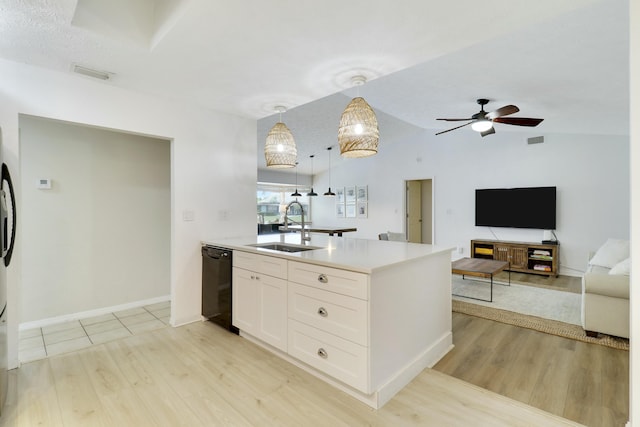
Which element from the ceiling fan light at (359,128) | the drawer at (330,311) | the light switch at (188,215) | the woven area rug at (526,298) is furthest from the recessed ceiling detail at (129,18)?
the woven area rug at (526,298)

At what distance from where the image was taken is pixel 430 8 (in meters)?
1.67

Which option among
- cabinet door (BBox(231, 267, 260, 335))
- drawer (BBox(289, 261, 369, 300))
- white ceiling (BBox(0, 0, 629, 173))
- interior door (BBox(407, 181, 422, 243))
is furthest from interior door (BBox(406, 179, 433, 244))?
drawer (BBox(289, 261, 369, 300))

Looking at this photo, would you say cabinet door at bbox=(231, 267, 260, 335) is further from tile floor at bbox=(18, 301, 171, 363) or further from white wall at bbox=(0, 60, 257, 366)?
tile floor at bbox=(18, 301, 171, 363)

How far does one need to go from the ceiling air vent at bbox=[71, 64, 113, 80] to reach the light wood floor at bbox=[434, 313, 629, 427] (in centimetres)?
348

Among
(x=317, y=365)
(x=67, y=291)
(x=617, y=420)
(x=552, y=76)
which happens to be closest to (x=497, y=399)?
(x=617, y=420)

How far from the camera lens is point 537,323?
126 inches

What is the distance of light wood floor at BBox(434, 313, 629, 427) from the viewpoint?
1.89 metres

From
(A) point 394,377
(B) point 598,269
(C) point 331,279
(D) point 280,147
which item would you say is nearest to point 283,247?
(D) point 280,147

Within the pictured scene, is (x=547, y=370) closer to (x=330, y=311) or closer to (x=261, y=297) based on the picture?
(x=330, y=311)

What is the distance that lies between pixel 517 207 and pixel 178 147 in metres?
5.86

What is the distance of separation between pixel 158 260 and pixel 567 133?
6676 mm

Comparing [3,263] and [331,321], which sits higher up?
[3,263]

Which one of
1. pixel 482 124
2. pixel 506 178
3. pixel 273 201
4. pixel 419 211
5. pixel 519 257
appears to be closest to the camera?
pixel 482 124

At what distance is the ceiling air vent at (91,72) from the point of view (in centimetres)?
A: 242
